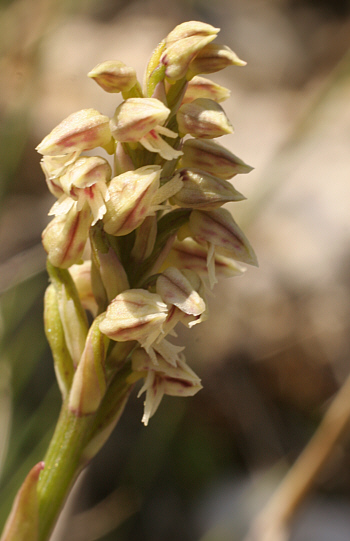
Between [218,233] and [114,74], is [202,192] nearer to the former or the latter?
[218,233]

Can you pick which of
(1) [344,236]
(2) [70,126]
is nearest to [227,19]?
(1) [344,236]

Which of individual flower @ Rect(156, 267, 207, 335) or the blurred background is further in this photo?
the blurred background

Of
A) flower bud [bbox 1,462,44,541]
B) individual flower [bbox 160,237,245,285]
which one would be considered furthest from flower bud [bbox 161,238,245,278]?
flower bud [bbox 1,462,44,541]

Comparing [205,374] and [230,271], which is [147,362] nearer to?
[230,271]

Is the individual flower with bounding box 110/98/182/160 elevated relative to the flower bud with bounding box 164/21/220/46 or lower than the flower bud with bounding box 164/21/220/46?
lower

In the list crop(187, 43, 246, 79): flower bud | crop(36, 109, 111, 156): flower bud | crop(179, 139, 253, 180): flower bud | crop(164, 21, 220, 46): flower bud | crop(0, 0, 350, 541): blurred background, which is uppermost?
crop(164, 21, 220, 46): flower bud

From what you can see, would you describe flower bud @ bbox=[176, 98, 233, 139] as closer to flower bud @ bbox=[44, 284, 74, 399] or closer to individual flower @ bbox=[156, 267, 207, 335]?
individual flower @ bbox=[156, 267, 207, 335]

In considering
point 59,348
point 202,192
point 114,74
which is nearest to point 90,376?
point 59,348
